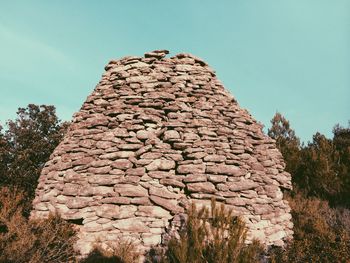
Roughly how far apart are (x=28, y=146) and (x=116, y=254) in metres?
10.5

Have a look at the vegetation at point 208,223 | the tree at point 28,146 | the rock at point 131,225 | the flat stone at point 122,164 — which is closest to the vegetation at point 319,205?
the vegetation at point 208,223

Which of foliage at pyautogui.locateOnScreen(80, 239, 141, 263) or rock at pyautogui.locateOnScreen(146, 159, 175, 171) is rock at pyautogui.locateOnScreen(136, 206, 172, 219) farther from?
rock at pyautogui.locateOnScreen(146, 159, 175, 171)

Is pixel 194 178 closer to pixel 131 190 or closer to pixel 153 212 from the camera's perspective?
pixel 153 212

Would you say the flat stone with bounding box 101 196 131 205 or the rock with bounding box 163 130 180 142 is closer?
the flat stone with bounding box 101 196 131 205

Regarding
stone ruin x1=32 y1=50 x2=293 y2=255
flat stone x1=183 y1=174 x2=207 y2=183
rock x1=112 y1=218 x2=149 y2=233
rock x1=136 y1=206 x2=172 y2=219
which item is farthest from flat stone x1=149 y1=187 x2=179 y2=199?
rock x1=112 y1=218 x2=149 y2=233

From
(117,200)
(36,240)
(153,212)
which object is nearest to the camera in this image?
(36,240)

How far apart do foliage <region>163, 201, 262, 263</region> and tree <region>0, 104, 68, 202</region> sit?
8.88 metres

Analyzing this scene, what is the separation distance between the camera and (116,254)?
15.7 ft

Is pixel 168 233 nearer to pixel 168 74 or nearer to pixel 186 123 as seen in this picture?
pixel 186 123

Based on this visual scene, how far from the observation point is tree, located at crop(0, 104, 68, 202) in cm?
1209

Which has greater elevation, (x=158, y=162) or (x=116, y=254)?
(x=158, y=162)

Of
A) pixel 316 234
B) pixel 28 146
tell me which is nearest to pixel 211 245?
pixel 316 234

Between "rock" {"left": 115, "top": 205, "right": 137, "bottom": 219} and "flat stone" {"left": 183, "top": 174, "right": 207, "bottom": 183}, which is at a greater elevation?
"flat stone" {"left": 183, "top": 174, "right": 207, "bottom": 183}

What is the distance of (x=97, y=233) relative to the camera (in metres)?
5.24
